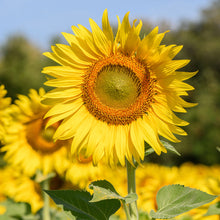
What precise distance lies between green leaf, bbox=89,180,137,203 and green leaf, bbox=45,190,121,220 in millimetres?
107

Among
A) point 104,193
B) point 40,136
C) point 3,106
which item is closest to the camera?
point 104,193

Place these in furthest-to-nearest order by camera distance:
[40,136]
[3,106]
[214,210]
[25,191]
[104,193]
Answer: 1. [25,191]
2. [40,136]
3. [3,106]
4. [214,210]
5. [104,193]

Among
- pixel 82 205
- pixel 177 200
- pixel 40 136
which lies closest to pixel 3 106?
pixel 40 136

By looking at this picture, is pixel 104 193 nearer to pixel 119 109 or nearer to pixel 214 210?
pixel 119 109

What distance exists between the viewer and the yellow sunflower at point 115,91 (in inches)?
68.4

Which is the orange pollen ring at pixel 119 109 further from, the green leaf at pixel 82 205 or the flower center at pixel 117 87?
the green leaf at pixel 82 205

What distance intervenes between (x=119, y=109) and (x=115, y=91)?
0.10 metres

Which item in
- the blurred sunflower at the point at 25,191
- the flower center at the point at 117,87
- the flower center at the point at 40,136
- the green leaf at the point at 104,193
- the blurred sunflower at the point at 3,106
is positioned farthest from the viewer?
the blurred sunflower at the point at 25,191

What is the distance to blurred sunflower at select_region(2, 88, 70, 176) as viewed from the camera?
2.91m

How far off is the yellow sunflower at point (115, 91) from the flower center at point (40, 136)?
1.14 m

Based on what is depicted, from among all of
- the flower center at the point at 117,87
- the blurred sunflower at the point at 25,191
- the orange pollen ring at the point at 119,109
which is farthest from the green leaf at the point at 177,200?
the blurred sunflower at the point at 25,191

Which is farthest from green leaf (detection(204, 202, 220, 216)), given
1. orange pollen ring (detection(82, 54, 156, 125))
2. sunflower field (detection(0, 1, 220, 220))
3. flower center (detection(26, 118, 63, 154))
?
flower center (detection(26, 118, 63, 154))

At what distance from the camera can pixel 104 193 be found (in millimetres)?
1509

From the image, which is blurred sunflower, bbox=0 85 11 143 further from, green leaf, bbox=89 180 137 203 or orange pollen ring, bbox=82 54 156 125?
green leaf, bbox=89 180 137 203
